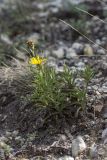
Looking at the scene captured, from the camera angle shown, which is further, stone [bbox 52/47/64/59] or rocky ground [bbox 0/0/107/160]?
stone [bbox 52/47/64/59]

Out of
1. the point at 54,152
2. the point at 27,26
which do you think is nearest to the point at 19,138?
the point at 54,152

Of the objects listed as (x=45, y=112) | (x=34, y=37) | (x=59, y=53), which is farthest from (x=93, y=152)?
(x=34, y=37)

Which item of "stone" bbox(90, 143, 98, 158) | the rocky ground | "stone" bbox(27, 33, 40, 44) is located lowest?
"stone" bbox(90, 143, 98, 158)

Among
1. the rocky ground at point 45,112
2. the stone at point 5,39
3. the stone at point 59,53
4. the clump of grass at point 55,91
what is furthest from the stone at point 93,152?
the stone at point 5,39

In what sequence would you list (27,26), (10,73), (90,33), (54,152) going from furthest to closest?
(27,26)
(90,33)
(10,73)
(54,152)

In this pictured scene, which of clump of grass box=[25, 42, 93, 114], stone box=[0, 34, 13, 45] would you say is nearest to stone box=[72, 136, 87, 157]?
clump of grass box=[25, 42, 93, 114]

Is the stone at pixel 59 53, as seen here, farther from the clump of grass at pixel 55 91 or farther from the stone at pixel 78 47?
the clump of grass at pixel 55 91

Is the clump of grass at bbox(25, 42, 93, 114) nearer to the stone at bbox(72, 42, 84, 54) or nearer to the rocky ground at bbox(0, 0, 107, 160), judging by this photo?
the rocky ground at bbox(0, 0, 107, 160)

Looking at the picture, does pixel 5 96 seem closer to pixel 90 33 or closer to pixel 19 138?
pixel 19 138
